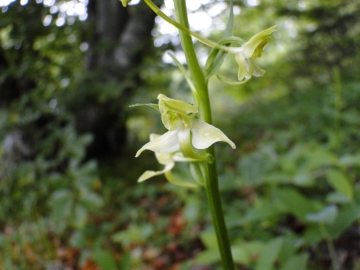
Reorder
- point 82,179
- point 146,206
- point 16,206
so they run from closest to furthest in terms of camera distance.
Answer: point 82,179
point 16,206
point 146,206

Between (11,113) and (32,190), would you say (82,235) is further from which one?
(11,113)

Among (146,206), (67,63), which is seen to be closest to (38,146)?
(67,63)

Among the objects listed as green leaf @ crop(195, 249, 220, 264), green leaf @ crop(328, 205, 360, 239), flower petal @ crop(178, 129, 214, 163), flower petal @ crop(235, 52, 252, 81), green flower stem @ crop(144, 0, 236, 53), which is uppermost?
green flower stem @ crop(144, 0, 236, 53)

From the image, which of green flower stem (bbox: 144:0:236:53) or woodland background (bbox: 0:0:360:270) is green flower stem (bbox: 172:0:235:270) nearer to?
green flower stem (bbox: 144:0:236:53)

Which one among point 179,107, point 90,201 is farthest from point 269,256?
point 90,201

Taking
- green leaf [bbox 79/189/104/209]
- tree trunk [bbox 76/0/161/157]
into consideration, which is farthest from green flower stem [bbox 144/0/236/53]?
tree trunk [bbox 76/0/161/157]

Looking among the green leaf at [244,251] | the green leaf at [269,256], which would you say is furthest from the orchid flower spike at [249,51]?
the green leaf at [244,251]
